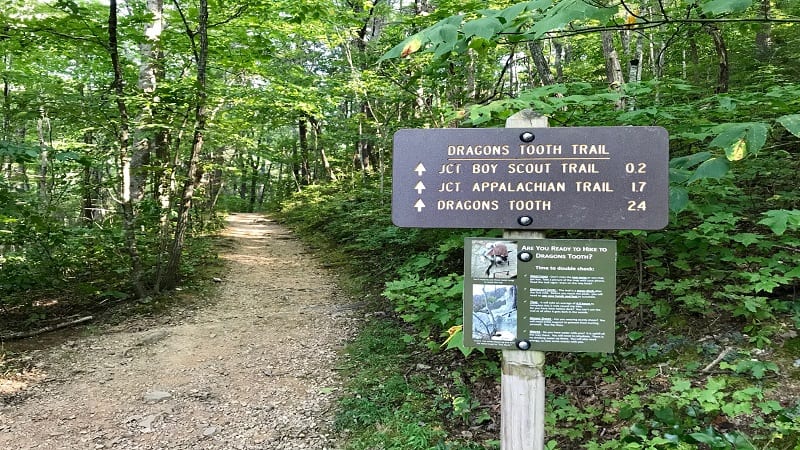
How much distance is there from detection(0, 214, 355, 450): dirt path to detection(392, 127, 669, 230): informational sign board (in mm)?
2476

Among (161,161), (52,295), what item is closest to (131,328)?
(52,295)

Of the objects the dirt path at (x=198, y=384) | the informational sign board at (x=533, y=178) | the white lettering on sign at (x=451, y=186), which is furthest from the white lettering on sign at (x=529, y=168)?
the dirt path at (x=198, y=384)

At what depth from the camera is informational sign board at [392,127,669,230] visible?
2.10 m

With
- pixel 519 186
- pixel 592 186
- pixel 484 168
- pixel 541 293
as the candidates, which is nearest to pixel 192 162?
pixel 484 168

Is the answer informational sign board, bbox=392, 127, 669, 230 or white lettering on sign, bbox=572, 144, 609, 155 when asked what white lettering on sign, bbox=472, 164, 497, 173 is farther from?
→ white lettering on sign, bbox=572, 144, 609, 155

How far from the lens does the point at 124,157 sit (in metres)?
6.96

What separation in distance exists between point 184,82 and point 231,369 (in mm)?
4965

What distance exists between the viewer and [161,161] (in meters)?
8.16

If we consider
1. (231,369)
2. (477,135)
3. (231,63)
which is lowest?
(231,369)

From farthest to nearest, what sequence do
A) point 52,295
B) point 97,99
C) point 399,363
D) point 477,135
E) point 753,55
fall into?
point 753,55, point 52,295, point 97,99, point 399,363, point 477,135

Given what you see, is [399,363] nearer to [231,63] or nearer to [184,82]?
[184,82]

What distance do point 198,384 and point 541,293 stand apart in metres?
4.03

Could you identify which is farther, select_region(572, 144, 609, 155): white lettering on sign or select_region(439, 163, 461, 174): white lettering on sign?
select_region(439, 163, 461, 174): white lettering on sign

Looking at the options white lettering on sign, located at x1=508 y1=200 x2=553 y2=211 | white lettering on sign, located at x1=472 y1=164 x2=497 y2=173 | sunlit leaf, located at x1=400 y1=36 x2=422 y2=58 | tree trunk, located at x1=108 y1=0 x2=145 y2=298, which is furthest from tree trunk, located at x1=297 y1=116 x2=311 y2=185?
white lettering on sign, located at x1=508 y1=200 x2=553 y2=211
